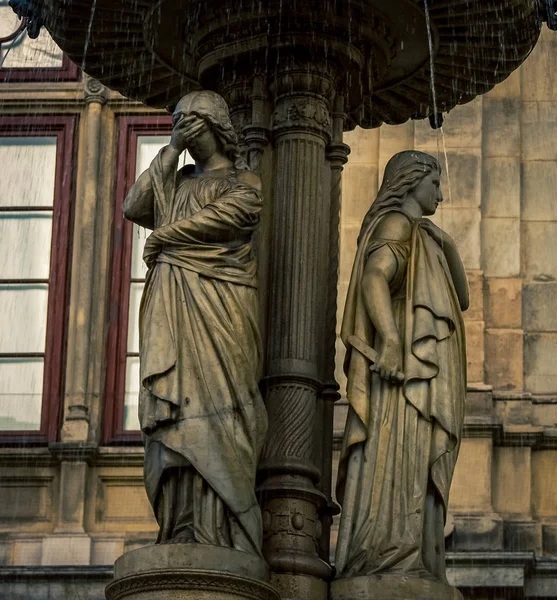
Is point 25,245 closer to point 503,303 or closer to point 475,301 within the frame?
point 475,301

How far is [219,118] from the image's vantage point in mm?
10328

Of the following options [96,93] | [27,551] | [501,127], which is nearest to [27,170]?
[96,93]

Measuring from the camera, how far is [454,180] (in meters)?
18.9

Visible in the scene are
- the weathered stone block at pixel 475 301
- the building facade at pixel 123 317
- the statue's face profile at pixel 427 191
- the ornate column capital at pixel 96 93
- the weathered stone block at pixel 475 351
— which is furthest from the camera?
the ornate column capital at pixel 96 93

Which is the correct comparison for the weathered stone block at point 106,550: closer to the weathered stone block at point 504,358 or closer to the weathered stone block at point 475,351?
the weathered stone block at point 475,351

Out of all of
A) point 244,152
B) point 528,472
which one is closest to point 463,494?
point 528,472

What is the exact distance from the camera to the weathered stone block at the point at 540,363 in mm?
18406

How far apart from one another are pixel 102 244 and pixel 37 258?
23.2 inches

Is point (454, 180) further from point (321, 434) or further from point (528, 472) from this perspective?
point (321, 434)

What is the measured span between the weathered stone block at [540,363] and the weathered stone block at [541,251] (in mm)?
552

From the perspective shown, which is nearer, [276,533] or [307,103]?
[276,533]

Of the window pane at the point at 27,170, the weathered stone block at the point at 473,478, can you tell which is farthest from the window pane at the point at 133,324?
the weathered stone block at the point at 473,478

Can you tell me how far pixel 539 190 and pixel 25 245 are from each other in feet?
14.5

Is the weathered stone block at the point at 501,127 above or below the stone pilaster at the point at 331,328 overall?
above
